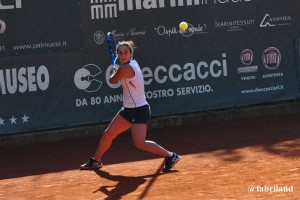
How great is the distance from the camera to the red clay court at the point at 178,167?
718cm

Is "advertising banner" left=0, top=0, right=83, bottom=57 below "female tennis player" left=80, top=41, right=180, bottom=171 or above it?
above

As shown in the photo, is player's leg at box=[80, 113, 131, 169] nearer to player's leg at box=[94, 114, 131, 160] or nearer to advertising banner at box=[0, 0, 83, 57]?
player's leg at box=[94, 114, 131, 160]

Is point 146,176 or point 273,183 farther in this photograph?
point 146,176

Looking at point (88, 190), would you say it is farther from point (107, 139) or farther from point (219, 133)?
point (219, 133)

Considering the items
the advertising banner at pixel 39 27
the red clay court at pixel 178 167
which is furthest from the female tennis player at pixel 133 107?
the advertising banner at pixel 39 27

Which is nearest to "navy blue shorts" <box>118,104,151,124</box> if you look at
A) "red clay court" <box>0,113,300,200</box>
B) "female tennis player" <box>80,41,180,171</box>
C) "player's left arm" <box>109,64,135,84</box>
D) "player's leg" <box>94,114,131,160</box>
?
"female tennis player" <box>80,41,180,171</box>

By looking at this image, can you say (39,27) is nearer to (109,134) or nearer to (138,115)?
(109,134)

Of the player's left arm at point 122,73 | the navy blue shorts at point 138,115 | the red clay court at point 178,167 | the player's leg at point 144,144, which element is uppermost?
the player's left arm at point 122,73

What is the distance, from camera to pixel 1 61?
35.3 feet

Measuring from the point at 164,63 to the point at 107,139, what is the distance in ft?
11.7

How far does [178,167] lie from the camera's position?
850cm

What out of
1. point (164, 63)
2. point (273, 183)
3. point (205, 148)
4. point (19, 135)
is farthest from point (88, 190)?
point (164, 63)

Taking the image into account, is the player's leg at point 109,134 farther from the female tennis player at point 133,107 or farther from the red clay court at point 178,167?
the red clay court at point 178,167

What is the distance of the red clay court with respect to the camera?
718 cm
